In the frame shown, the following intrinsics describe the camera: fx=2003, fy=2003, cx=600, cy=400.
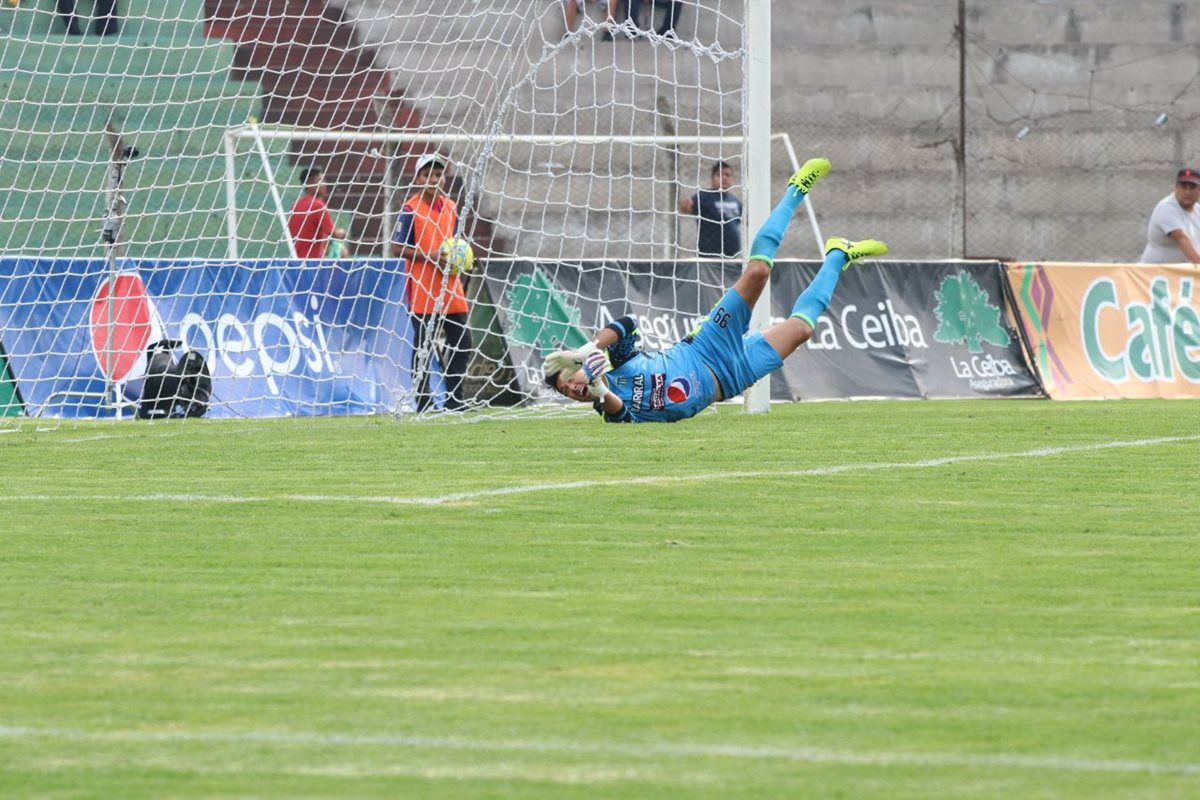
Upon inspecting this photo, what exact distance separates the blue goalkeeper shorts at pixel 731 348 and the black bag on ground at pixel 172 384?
4666mm

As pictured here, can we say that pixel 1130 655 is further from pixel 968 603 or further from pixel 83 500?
pixel 83 500

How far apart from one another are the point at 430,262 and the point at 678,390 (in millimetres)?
4168

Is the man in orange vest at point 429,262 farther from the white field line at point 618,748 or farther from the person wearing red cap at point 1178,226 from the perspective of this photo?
the white field line at point 618,748

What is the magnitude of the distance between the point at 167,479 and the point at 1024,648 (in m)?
5.61

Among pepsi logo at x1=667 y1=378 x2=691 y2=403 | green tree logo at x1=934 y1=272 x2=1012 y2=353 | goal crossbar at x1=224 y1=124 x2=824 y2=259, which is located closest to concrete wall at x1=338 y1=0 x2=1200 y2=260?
goal crossbar at x1=224 y1=124 x2=824 y2=259

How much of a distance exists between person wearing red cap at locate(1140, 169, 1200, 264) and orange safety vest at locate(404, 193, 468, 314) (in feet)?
21.6

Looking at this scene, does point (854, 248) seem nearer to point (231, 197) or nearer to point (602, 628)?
point (231, 197)

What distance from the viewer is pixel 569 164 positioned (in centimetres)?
2083

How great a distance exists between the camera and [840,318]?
1775 centimetres

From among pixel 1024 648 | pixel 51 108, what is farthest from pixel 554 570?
pixel 51 108

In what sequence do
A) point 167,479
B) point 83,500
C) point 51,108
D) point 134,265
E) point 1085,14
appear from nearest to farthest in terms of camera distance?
point 83,500, point 167,479, point 134,265, point 51,108, point 1085,14

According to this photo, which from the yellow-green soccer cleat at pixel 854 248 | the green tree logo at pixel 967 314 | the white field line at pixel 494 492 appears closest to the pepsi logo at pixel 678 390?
the yellow-green soccer cleat at pixel 854 248

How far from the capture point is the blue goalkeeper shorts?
1239 centimetres

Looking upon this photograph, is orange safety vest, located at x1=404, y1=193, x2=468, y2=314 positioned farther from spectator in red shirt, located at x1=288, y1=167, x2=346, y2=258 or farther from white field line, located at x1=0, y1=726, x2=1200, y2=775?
white field line, located at x1=0, y1=726, x2=1200, y2=775
